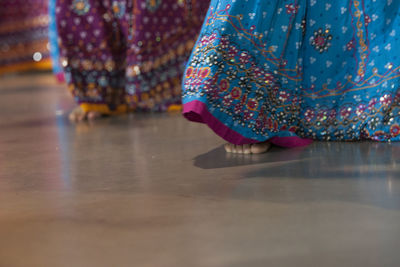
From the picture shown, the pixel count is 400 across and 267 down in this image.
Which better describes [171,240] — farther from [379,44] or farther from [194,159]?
[379,44]

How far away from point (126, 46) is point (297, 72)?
1.14 metres

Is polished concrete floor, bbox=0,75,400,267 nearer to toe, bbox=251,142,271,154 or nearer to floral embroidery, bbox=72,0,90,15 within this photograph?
toe, bbox=251,142,271,154

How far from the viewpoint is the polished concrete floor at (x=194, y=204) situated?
1.15m

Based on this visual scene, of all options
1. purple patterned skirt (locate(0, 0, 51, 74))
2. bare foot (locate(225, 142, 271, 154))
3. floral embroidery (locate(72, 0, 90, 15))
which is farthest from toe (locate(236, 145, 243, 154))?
purple patterned skirt (locate(0, 0, 51, 74))

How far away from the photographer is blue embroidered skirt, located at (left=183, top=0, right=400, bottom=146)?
1.87m

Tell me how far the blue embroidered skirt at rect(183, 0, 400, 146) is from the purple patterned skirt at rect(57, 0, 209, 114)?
96 cm

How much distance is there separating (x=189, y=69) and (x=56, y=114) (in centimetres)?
143

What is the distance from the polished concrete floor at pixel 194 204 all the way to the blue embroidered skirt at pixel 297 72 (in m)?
0.08

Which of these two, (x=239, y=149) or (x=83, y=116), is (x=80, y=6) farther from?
(x=239, y=149)

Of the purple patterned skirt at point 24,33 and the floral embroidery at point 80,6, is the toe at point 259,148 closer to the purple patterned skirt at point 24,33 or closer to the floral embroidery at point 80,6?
the floral embroidery at point 80,6

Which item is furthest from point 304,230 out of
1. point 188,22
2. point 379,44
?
point 188,22

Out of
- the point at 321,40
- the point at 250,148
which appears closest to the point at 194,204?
the point at 250,148

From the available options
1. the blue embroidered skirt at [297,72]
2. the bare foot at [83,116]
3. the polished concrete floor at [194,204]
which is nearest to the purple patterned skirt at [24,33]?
the bare foot at [83,116]

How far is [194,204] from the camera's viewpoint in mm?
1444
